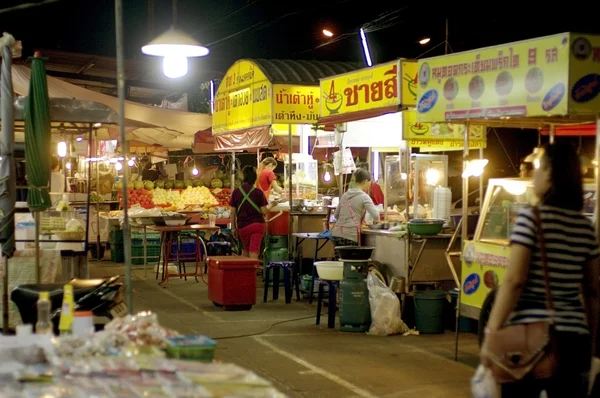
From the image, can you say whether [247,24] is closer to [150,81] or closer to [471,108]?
[150,81]

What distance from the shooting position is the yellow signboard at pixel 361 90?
10.8 meters

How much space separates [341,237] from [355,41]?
19.5 m

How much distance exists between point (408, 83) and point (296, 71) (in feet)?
14.9

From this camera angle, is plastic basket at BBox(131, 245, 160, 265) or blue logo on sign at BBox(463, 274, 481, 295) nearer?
blue logo on sign at BBox(463, 274, 481, 295)

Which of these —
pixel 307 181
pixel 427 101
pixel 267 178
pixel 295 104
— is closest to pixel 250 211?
pixel 295 104

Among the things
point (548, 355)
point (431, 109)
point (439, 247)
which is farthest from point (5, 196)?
point (548, 355)

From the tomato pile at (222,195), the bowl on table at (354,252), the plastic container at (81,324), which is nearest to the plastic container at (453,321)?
the bowl on table at (354,252)

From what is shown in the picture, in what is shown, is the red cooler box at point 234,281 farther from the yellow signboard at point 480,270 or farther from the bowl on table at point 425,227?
the yellow signboard at point 480,270

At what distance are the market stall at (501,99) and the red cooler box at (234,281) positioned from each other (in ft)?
13.2

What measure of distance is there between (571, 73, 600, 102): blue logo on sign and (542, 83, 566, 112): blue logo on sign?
0.09m

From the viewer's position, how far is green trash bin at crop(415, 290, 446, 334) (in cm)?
1052

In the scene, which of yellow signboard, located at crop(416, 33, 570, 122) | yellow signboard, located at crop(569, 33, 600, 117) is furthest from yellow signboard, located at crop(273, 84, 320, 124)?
yellow signboard, located at crop(569, 33, 600, 117)

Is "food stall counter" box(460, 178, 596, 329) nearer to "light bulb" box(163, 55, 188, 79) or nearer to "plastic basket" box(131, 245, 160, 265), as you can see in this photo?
"light bulb" box(163, 55, 188, 79)

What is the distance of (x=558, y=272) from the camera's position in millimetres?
4383
